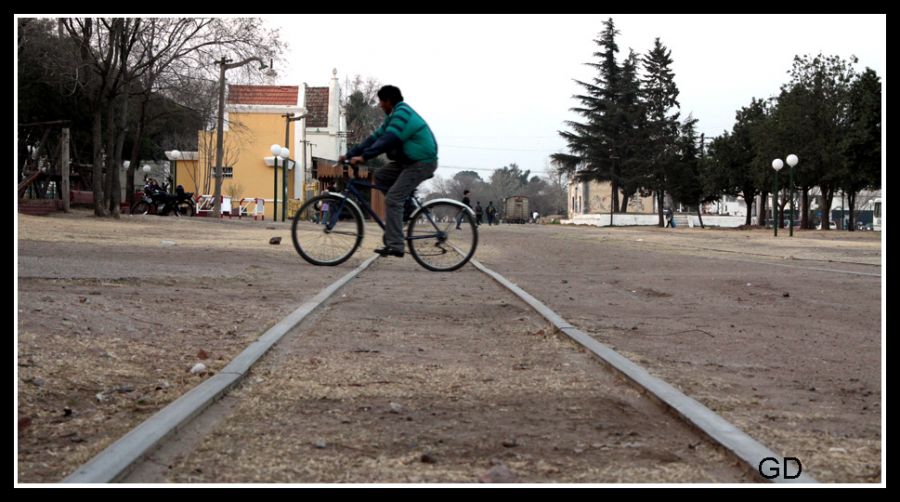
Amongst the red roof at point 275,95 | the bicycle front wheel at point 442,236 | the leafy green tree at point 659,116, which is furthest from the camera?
the leafy green tree at point 659,116

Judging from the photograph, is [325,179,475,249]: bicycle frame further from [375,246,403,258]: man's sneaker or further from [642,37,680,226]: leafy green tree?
[642,37,680,226]: leafy green tree

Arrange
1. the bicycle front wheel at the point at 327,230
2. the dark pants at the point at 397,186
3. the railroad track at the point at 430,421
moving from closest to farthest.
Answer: the railroad track at the point at 430,421 → the dark pants at the point at 397,186 → the bicycle front wheel at the point at 327,230

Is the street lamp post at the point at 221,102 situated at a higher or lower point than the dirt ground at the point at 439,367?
higher

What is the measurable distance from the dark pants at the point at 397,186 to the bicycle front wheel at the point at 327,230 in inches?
34.7

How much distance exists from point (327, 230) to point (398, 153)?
2.23 metres

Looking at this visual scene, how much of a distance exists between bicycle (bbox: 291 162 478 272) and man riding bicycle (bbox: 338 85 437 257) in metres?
0.37

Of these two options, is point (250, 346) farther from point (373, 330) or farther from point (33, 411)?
point (33, 411)

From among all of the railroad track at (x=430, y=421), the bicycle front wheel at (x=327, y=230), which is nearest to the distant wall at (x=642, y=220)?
the bicycle front wheel at (x=327, y=230)

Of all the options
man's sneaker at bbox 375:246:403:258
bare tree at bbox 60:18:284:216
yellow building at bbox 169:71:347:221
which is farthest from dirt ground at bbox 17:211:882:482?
yellow building at bbox 169:71:347:221

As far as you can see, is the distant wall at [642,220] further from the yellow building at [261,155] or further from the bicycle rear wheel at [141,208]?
the bicycle rear wheel at [141,208]

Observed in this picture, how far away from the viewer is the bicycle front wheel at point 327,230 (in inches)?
493

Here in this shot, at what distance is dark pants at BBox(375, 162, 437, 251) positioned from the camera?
11.3 meters

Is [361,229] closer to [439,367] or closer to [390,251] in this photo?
[390,251]

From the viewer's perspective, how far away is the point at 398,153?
11086mm
